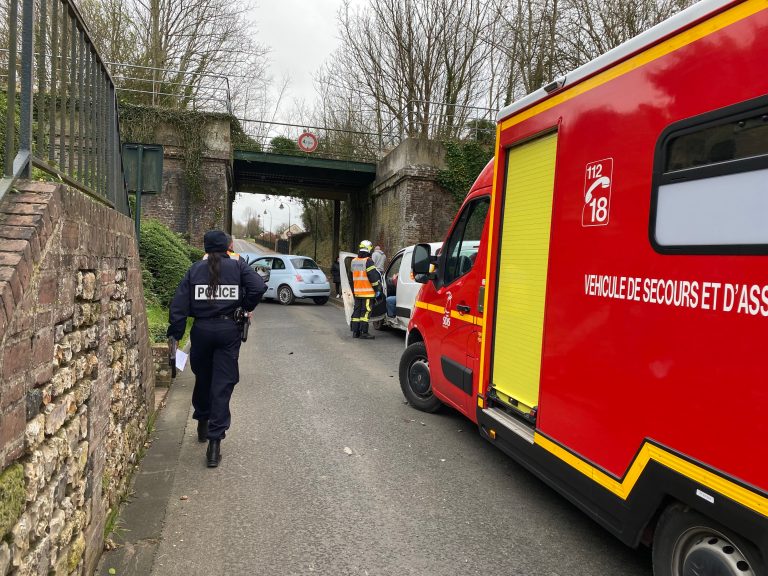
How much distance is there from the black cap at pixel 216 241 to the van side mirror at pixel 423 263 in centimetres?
200

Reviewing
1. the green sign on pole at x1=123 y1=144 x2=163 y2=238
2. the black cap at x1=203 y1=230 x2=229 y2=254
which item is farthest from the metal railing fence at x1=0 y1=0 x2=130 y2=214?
the green sign on pole at x1=123 y1=144 x2=163 y2=238

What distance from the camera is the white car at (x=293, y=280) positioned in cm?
1753

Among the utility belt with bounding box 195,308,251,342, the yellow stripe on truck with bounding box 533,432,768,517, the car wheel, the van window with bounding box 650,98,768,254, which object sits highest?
the van window with bounding box 650,98,768,254

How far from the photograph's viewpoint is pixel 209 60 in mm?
19734

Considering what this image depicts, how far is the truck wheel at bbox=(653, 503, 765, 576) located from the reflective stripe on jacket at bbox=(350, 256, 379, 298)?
26.6 feet

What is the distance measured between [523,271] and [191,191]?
17.5 meters

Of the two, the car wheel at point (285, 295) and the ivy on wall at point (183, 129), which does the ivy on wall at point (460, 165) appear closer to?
the car wheel at point (285, 295)

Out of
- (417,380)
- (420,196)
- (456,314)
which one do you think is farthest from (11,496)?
(420,196)

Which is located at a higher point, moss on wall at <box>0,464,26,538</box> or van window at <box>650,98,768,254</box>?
van window at <box>650,98,768,254</box>

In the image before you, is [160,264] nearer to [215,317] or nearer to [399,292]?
[399,292]

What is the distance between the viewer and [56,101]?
255cm

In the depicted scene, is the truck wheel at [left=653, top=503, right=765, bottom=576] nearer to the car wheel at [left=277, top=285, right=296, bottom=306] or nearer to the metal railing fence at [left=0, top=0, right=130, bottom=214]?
the metal railing fence at [left=0, top=0, right=130, bottom=214]

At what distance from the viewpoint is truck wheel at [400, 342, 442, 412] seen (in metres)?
5.77

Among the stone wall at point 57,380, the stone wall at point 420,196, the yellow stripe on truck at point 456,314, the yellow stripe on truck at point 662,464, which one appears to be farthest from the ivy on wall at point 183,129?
the yellow stripe on truck at point 662,464
